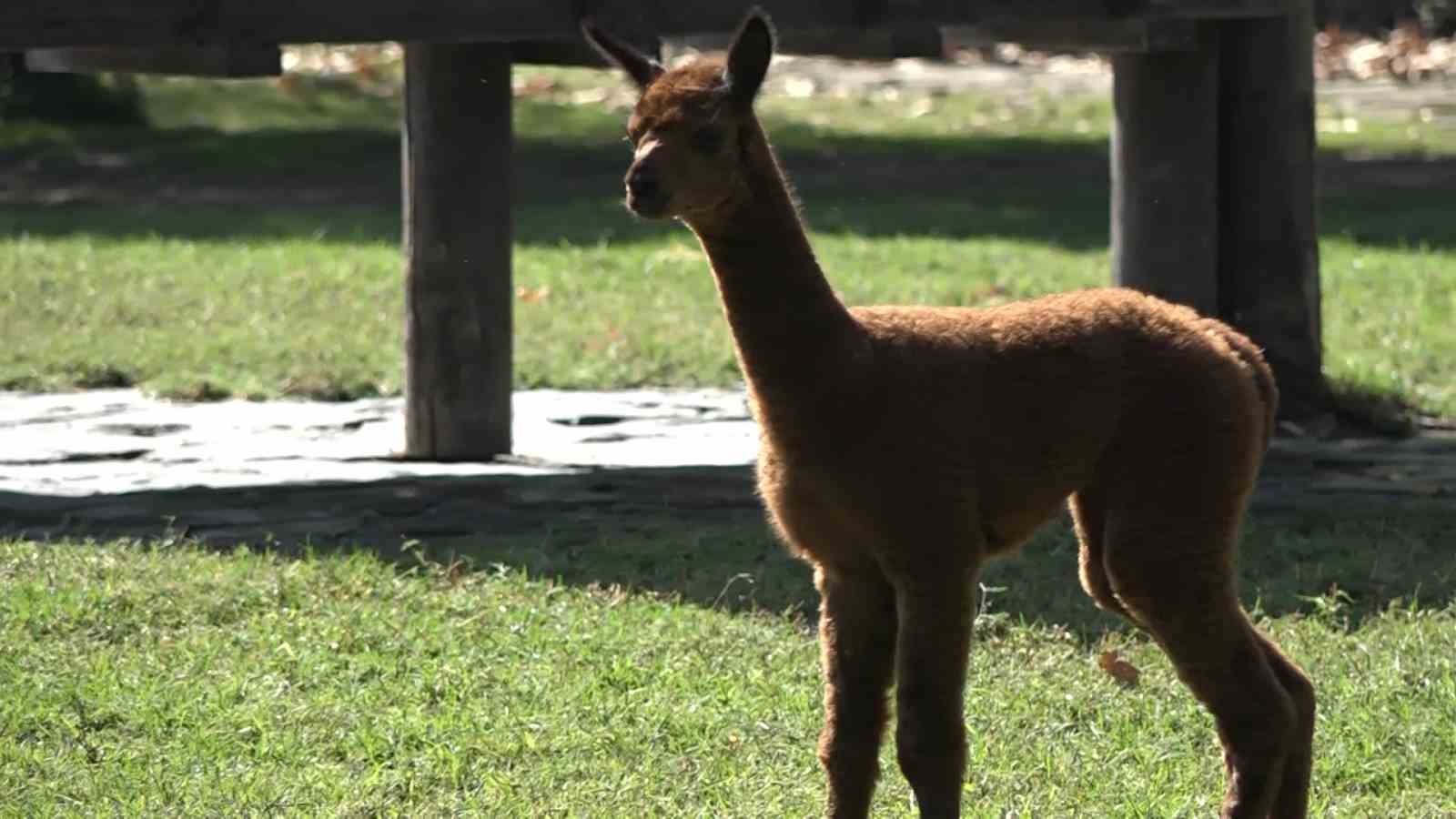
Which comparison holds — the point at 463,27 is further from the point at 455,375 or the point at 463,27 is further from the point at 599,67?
the point at 455,375

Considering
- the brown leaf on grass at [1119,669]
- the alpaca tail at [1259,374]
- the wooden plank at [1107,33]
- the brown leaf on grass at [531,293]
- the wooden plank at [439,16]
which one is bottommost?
the brown leaf on grass at [1119,669]

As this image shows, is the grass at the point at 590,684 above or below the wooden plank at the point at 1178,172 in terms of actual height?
below

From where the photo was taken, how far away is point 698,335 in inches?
483

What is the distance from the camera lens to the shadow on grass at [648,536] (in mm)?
7559

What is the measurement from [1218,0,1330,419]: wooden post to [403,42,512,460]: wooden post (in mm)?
2995

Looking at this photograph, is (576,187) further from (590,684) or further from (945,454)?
(945,454)

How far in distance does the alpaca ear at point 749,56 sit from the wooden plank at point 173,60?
4162 millimetres

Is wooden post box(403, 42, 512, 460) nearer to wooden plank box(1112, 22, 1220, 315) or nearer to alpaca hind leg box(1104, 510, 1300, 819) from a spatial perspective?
wooden plank box(1112, 22, 1220, 315)

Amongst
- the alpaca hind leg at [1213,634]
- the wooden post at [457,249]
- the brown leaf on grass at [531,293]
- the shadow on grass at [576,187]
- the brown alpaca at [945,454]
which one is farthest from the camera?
the shadow on grass at [576,187]

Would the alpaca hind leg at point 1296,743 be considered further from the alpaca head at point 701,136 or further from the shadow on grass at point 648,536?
the shadow on grass at point 648,536

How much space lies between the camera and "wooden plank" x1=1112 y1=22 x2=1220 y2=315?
1000 cm

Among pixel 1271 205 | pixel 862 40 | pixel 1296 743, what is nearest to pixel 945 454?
pixel 1296 743

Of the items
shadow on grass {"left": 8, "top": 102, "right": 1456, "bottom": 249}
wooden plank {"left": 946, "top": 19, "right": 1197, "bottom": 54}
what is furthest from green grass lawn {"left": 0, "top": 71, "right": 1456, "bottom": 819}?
shadow on grass {"left": 8, "top": 102, "right": 1456, "bottom": 249}

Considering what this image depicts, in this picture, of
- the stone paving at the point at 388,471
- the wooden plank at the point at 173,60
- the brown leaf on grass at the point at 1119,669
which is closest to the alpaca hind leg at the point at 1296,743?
the brown leaf on grass at the point at 1119,669
